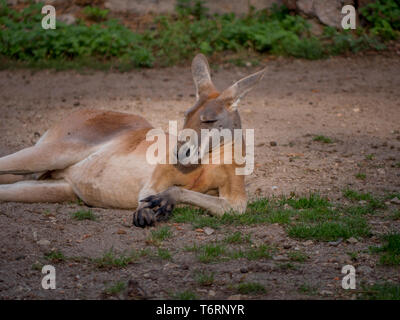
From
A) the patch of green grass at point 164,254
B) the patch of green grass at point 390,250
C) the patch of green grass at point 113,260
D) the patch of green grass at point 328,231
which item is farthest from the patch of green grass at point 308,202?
the patch of green grass at point 113,260

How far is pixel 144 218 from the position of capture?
445 centimetres

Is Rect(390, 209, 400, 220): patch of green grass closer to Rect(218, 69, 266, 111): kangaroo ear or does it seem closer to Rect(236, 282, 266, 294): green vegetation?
Rect(218, 69, 266, 111): kangaroo ear

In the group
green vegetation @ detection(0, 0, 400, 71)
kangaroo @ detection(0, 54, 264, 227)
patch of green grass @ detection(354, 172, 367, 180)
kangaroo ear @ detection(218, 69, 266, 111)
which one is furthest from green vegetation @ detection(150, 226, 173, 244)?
green vegetation @ detection(0, 0, 400, 71)

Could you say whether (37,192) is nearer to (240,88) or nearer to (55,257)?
(55,257)

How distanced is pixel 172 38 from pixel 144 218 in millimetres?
6568

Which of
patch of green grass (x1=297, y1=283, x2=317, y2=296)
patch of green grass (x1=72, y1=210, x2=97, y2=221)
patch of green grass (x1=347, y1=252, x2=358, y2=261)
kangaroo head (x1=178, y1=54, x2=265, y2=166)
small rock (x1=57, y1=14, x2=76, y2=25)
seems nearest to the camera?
patch of green grass (x1=297, y1=283, x2=317, y2=296)

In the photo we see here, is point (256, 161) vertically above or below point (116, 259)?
above

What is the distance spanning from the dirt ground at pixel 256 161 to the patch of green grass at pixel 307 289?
30 mm

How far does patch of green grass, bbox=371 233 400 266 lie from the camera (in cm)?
391

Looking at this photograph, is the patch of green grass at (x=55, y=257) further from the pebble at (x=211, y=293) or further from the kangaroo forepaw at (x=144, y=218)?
the pebble at (x=211, y=293)

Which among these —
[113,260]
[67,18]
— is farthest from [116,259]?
[67,18]

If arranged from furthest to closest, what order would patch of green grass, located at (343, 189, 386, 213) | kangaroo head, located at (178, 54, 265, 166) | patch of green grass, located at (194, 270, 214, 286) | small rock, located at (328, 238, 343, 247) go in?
patch of green grass, located at (343, 189, 386, 213) → kangaroo head, located at (178, 54, 265, 166) → small rock, located at (328, 238, 343, 247) → patch of green grass, located at (194, 270, 214, 286)

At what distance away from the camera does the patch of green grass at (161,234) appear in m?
4.28

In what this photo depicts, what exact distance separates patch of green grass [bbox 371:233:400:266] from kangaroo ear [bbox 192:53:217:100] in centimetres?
174
